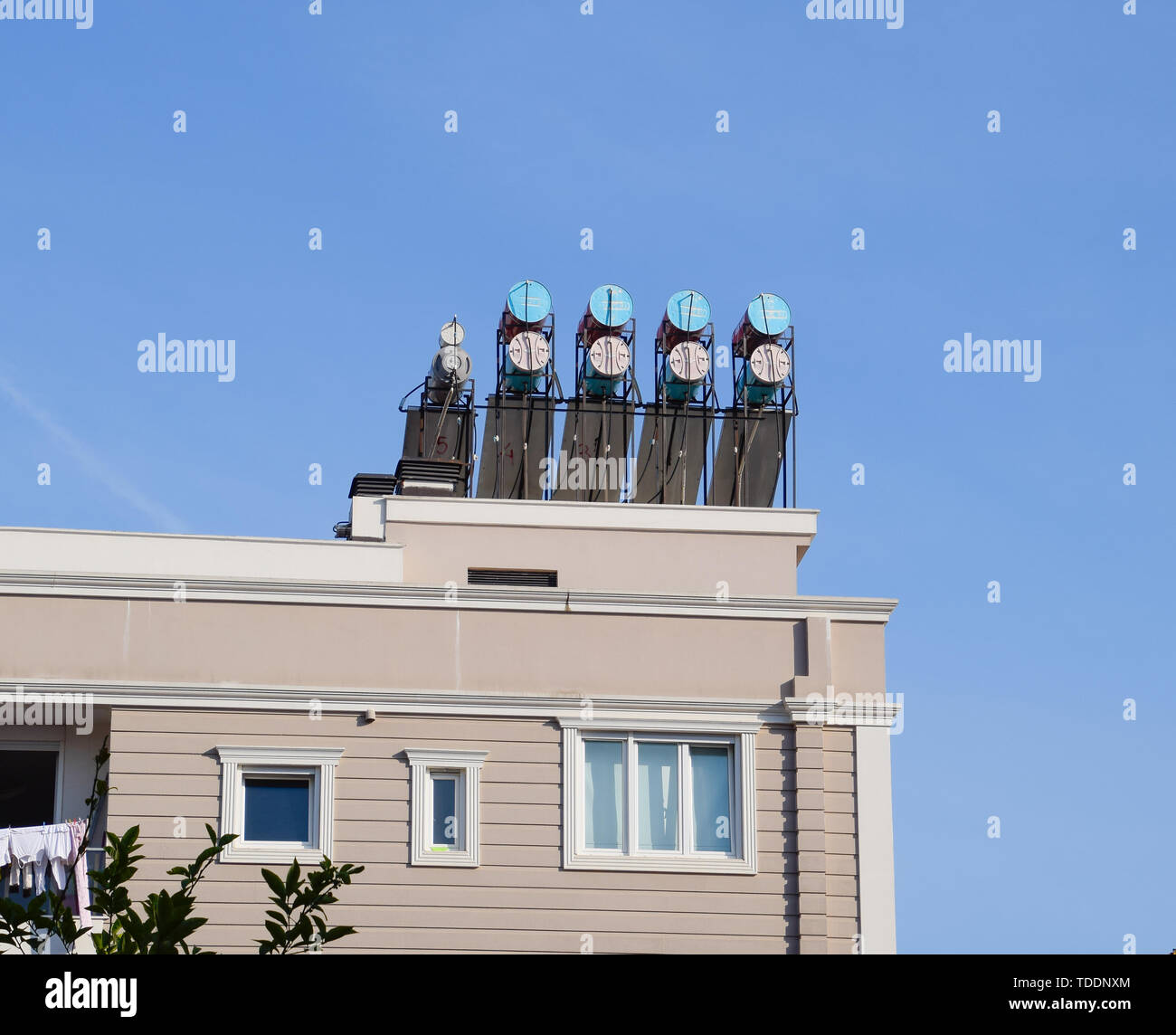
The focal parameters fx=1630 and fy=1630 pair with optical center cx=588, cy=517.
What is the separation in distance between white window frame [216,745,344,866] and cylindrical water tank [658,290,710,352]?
49.4 feet

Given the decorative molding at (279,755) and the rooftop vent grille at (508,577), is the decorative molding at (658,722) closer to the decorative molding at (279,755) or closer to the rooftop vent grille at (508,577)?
the decorative molding at (279,755)

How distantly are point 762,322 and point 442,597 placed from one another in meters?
13.9

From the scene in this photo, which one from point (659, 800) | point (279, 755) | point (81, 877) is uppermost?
point (279, 755)

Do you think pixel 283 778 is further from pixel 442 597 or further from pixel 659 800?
pixel 659 800

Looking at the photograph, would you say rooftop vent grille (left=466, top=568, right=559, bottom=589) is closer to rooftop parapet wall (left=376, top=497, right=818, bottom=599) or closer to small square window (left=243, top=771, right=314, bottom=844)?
rooftop parapet wall (left=376, top=497, right=818, bottom=599)

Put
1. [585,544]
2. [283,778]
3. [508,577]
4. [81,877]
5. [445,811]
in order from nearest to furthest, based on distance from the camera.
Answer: [81,877]
[283,778]
[445,811]
[508,577]
[585,544]

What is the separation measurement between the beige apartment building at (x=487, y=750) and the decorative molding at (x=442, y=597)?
0.11 feet

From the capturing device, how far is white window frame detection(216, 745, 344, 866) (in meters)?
19.7

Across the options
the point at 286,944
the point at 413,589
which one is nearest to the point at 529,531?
the point at 413,589

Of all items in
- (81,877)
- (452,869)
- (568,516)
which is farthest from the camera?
(568,516)

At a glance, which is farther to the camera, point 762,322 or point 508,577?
point 762,322

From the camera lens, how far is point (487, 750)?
20531 mm

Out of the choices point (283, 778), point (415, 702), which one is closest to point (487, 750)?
point (415, 702)

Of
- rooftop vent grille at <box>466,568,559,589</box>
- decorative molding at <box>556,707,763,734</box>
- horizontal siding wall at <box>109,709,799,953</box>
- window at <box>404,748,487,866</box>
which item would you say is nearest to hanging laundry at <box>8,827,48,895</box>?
horizontal siding wall at <box>109,709,799,953</box>
